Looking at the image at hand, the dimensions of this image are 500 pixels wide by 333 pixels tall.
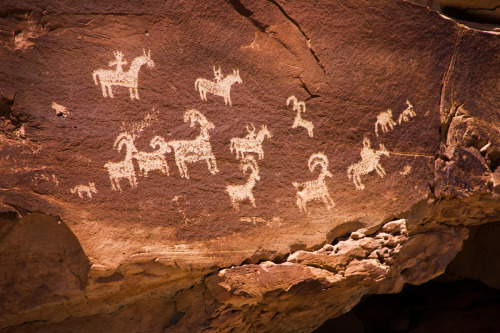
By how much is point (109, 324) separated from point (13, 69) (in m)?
1.47

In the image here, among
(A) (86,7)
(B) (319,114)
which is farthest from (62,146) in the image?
(B) (319,114)

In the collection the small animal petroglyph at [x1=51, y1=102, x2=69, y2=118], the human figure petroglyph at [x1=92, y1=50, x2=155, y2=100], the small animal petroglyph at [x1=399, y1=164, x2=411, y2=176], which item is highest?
the human figure petroglyph at [x1=92, y1=50, x2=155, y2=100]

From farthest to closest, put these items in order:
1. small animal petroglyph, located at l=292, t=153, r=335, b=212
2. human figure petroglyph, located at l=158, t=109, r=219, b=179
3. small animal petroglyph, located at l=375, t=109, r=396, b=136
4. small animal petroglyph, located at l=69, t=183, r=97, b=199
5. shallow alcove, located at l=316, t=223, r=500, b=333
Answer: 1. shallow alcove, located at l=316, t=223, r=500, b=333
2. small animal petroglyph, located at l=375, t=109, r=396, b=136
3. small animal petroglyph, located at l=292, t=153, r=335, b=212
4. human figure petroglyph, located at l=158, t=109, r=219, b=179
5. small animal petroglyph, located at l=69, t=183, r=97, b=199

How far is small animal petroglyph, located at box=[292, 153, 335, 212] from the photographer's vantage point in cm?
229

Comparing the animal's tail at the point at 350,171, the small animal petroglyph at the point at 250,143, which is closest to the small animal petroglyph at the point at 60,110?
the small animal petroglyph at the point at 250,143

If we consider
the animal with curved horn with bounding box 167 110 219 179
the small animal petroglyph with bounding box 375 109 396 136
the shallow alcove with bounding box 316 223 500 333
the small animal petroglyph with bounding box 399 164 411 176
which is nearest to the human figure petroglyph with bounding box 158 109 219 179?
the animal with curved horn with bounding box 167 110 219 179

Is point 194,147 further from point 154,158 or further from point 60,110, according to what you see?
point 60,110

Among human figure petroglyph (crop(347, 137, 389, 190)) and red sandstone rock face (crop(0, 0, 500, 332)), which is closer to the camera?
red sandstone rock face (crop(0, 0, 500, 332))

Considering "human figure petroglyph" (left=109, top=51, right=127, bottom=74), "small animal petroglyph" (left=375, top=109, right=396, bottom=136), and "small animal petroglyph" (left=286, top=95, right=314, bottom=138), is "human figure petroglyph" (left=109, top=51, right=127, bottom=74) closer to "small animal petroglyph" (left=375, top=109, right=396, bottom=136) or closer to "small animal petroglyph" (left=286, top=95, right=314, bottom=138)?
"small animal petroglyph" (left=286, top=95, right=314, bottom=138)

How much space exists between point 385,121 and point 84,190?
172cm

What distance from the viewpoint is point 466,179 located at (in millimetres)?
2482

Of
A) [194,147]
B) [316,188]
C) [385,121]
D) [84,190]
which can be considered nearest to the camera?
[84,190]

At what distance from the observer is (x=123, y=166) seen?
2.08 m

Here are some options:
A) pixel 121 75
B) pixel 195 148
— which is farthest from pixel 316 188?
pixel 121 75
